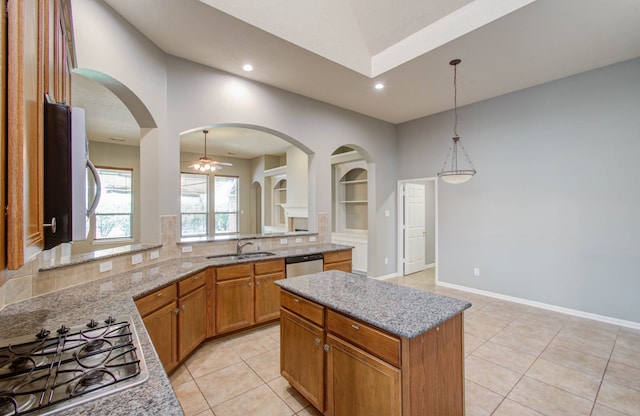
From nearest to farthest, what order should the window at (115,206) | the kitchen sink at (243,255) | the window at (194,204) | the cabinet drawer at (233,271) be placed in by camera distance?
the cabinet drawer at (233,271)
the kitchen sink at (243,255)
the window at (115,206)
the window at (194,204)

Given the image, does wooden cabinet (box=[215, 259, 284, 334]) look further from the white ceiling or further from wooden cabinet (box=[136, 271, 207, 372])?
the white ceiling

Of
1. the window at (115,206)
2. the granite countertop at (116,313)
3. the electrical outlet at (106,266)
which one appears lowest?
the granite countertop at (116,313)

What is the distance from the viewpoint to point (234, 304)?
10.5 feet

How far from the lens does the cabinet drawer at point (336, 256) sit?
159 inches

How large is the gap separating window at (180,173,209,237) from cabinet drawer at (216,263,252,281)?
6139 millimetres

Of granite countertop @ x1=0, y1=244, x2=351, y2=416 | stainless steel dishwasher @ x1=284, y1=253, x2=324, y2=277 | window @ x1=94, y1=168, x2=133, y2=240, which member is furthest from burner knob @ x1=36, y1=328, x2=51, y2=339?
window @ x1=94, y1=168, x2=133, y2=240

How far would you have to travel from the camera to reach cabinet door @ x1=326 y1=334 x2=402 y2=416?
1.46 meters

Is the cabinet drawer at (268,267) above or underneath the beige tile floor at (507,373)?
above

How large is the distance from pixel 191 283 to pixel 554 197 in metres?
4.89

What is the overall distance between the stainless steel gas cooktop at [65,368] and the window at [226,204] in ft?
26.5

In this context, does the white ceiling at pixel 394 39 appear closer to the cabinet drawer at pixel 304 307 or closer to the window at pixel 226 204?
the cabinet drawer at pixel 304 307

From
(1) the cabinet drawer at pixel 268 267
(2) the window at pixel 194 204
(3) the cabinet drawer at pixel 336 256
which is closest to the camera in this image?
(1) the cabinet drawer at pixel 268 267

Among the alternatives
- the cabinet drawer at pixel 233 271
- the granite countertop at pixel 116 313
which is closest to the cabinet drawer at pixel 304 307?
the granite countertop at pixel 116 313

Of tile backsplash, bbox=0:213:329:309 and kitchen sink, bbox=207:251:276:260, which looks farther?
kitchen sink, bbox=207:251:276:260
